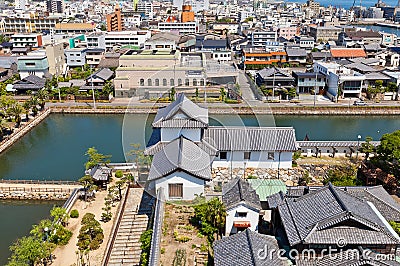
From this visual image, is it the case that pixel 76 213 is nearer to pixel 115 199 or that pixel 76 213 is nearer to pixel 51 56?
pixel 115 199

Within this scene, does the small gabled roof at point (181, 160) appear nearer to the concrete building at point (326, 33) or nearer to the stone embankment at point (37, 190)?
the stone embankment at point (37, 190)

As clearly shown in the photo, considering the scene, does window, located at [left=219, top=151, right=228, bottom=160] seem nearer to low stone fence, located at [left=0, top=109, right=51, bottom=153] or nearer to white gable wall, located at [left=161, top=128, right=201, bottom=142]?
white gable wall, located at [left=161, top=128, right=201, bottom=142]

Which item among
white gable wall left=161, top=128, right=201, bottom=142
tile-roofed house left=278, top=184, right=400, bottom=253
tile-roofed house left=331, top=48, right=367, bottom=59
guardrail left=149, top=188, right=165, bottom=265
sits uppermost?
tile-roofed house left=331, top=48, right=367, bottom=59

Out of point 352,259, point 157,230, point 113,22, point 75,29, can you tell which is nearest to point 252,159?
point 157,230

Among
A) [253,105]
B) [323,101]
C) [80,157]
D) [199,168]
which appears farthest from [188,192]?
[323,101]

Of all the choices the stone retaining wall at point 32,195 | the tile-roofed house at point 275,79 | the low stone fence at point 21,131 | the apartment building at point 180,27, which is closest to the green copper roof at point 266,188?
the stone retaining wall at point 32,195

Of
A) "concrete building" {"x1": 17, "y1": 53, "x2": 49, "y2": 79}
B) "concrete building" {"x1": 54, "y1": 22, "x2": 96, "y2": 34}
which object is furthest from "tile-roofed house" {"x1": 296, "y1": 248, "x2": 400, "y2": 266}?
"concrete building" {"x1": 54, "y1": 22, "x2": 96, "y2": 34}

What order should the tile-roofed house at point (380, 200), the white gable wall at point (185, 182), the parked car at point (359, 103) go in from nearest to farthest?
the tile-roofed house at point (380, 200) → the white gable wall at point (185, 182) → the parked car at point (359, 103)
